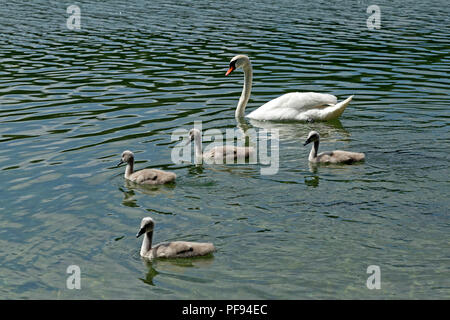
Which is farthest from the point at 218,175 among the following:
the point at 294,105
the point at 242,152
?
the point at 294,105

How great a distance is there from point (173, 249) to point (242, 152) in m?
4.58

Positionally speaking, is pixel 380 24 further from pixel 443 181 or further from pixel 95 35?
pixel 443 181

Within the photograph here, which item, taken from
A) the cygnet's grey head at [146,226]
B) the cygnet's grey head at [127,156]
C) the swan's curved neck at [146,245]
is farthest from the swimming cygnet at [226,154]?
the swan's curved neck at [146,245]

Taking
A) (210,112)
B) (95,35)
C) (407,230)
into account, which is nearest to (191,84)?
(210,112)

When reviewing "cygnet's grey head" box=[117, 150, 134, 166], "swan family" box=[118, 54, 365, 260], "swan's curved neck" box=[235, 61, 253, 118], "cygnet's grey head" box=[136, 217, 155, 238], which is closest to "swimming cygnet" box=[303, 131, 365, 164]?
"swan family" box=[118, 54, 365, 260]

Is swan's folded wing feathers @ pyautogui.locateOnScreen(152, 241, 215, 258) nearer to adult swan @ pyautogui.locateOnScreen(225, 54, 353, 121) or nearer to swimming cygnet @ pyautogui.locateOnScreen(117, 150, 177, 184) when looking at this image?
swimming cygnet @ pyautogui.locateOnScreen(117, 150, 177, 184)

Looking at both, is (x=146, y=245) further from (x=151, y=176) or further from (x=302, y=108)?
(x=302, y=108)

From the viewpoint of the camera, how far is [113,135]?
15.9m

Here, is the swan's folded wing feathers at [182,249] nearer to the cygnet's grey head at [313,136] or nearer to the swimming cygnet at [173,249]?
the swimming cygnet at [173,249]

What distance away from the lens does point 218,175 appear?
43.0 ft

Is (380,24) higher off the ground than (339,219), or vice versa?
(380,24)

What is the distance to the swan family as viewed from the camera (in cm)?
958
